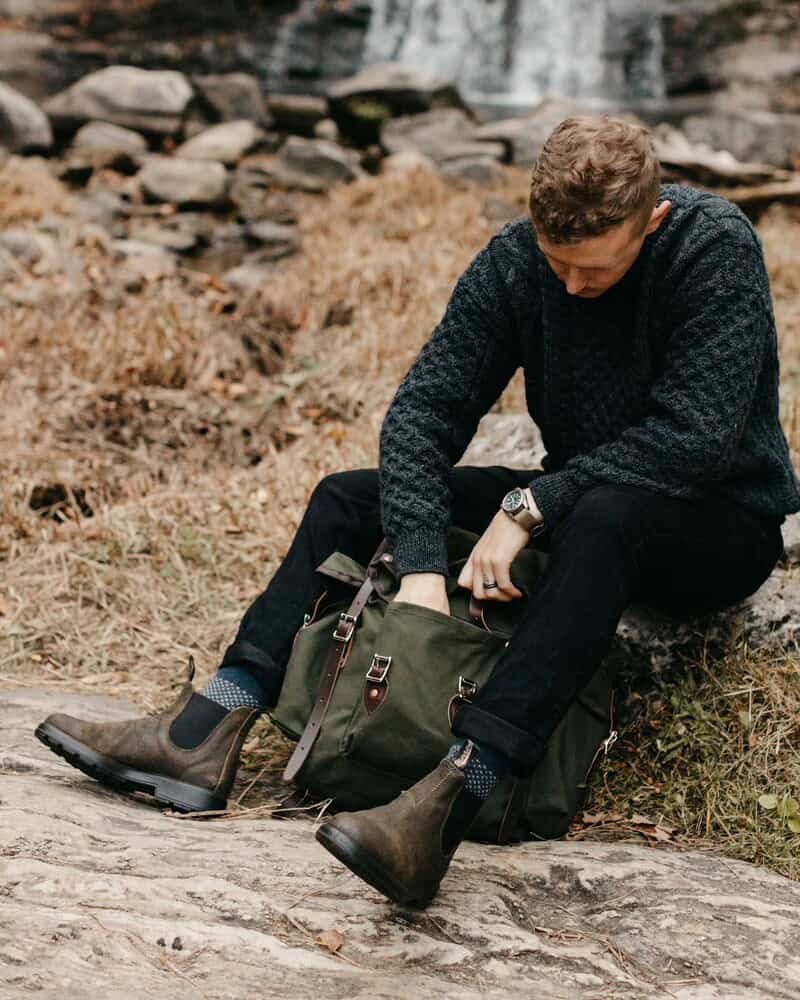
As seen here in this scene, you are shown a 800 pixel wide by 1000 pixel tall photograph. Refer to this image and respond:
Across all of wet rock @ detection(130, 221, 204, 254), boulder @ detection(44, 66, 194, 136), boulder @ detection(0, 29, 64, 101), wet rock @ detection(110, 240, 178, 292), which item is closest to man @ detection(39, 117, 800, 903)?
wet rock @ detection(110, 240, 178, 292)

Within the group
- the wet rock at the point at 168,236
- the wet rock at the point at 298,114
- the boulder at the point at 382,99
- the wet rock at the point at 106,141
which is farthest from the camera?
the wet rock at the point at 298,114

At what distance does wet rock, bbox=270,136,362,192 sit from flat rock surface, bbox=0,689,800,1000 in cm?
921

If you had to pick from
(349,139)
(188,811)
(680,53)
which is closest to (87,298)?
(188,811)

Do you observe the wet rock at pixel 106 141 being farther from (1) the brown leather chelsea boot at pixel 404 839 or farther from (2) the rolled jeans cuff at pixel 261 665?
(1) the brown leather chelsea boot at pixel 404 839

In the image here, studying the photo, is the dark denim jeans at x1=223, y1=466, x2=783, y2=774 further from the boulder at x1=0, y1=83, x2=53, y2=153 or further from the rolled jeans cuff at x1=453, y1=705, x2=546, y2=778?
the boulder at x1=0, y1=83, x2=53, y2=153

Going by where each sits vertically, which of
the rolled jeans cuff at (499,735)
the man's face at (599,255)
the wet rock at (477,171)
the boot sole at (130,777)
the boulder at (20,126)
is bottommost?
the boot sole at (130,777)

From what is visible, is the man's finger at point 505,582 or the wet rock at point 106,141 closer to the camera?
the man's finger at point 505,582

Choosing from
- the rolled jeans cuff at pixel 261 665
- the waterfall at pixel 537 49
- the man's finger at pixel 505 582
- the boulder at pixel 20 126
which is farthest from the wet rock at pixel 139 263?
the waterfall at pixel 537 49

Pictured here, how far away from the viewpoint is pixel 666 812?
2525 millimetres

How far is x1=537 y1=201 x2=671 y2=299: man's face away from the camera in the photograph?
81.5 inches

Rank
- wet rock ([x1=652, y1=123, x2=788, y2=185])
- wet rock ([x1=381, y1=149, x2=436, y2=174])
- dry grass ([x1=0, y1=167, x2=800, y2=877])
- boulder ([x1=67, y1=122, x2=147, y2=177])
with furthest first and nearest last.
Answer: boulder ([x1=67, y1=122, x2=147, y2=177]) < wet rock ([x1=381, y1=149, x2=436, y2=174]) < wet rock ([x1=652, y1=123, x2=788, y2=185]) < dry grass ([x1=0, y1=167, x2=800, y2=877])

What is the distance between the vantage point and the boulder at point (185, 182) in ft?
33.7

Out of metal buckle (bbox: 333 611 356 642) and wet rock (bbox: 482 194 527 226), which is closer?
metal buckle (bbox: 333 611 356 642)

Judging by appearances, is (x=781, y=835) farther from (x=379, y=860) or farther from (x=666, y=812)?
(x=379, y=860)
